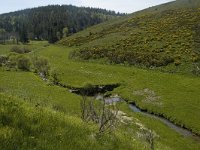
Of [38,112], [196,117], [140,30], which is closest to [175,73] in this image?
[196,117]

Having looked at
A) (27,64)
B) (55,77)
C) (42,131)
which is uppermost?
(42,131)

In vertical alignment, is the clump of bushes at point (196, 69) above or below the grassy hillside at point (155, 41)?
below

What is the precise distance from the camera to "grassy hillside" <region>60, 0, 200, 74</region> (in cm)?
7956

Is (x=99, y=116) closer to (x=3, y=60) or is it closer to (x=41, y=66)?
(x=41, y=66)

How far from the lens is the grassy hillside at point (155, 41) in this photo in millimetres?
79562

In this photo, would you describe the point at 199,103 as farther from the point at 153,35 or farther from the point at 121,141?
the point at 153,35

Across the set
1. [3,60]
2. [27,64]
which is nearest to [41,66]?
[27,64]

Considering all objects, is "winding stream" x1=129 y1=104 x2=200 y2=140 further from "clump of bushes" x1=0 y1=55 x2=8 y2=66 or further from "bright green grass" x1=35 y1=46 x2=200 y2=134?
"clump of bushes" x1=0 y1=55 x2=8 y2=66

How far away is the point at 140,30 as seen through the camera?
119 m

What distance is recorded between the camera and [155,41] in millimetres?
100188

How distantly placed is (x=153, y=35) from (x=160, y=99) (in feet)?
190

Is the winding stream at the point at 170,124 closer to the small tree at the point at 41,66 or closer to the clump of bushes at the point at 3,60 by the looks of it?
the small tree at the point at 41,66

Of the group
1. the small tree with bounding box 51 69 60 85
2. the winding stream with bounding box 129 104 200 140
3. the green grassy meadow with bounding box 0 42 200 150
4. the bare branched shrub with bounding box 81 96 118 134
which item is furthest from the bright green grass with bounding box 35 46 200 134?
the bare branched shrub with bounding box 81 96 118 134

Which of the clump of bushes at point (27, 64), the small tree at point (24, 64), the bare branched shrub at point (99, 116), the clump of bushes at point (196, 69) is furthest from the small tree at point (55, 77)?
the bare branched shrub at point (99, 116)
